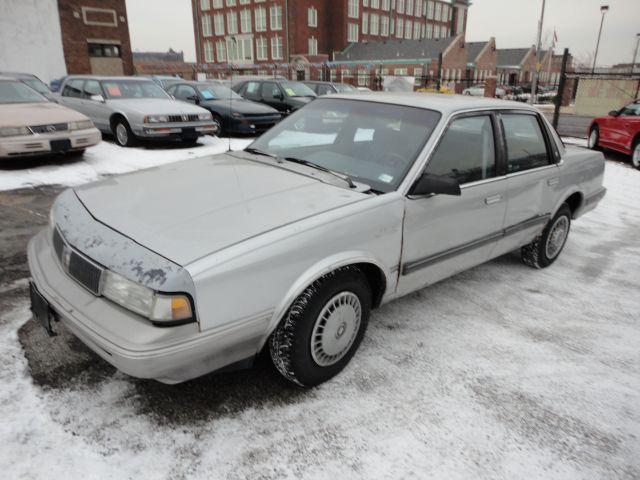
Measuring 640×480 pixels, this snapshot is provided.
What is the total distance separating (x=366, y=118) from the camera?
11.4 ft

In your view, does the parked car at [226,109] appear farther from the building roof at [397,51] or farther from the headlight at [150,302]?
the building roof at [397,51]

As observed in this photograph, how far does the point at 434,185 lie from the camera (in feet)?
9.43

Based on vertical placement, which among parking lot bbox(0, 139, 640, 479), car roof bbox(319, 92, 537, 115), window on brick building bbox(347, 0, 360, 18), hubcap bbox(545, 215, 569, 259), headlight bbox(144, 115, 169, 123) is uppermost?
window on brick building bbox(347, 0, 360, 18)

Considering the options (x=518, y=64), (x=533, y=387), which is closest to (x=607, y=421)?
(x=533, y=387)

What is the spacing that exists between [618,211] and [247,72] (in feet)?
158

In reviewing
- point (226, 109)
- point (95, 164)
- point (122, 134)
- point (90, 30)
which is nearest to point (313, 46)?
point (90, 30)

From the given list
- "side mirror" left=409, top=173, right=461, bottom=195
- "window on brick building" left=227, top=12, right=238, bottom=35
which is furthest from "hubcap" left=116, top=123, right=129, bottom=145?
"window on brick building" left=227, top=12, right=238, bottom=35

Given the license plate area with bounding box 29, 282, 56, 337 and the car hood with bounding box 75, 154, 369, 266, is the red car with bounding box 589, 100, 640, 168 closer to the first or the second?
the car hood with bounding box 75, 154, 369, 266

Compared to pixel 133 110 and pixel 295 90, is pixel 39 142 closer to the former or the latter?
pixel 133 110

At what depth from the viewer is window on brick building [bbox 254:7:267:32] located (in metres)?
56.9

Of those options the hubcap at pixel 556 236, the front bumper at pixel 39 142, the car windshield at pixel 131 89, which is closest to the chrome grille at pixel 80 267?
the hubcap at pixel 556 236

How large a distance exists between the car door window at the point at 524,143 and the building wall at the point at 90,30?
26.5 metres

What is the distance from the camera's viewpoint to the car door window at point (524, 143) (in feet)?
12.5

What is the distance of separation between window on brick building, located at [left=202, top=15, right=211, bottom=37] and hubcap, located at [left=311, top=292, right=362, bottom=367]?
7055cm
